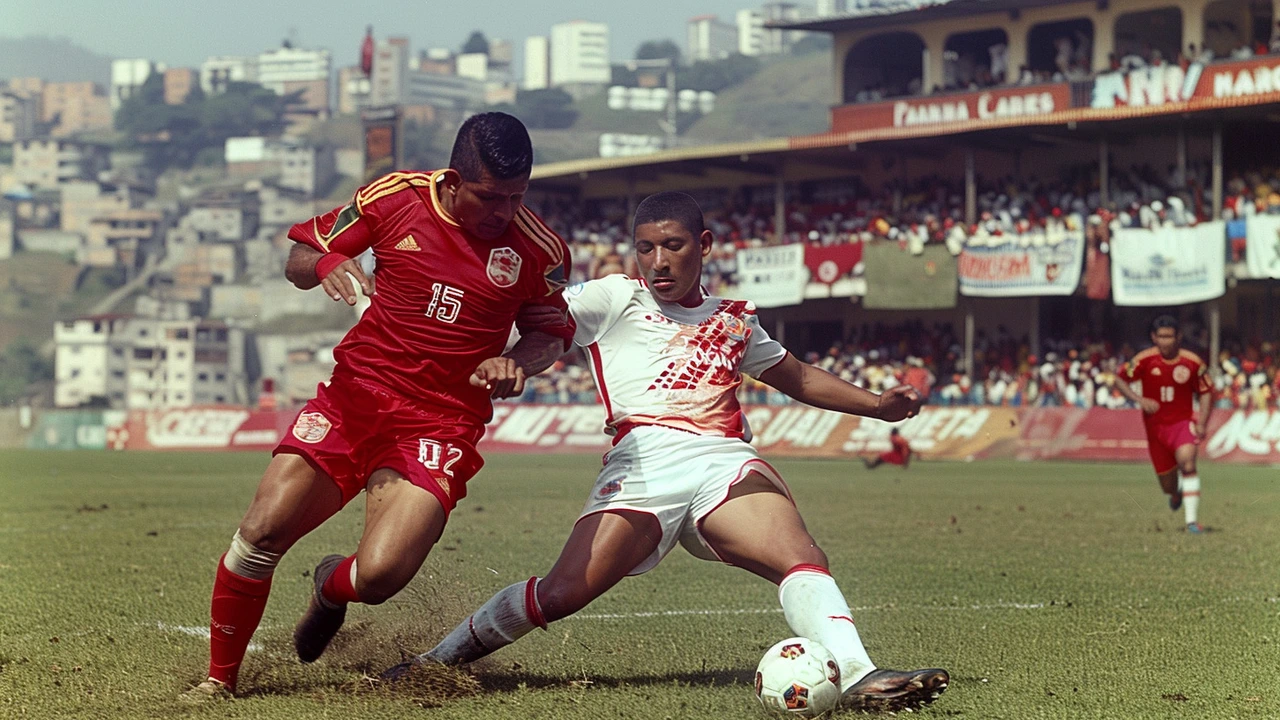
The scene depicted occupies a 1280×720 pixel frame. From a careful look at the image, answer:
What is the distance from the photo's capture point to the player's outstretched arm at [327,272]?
5465 millimetres

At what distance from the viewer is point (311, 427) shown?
5.81 m

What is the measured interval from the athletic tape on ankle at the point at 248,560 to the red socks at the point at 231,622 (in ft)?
0.08

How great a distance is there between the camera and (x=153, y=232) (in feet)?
548

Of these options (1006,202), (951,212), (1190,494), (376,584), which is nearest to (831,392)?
(376,584)

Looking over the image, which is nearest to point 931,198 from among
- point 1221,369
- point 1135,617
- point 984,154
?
point 984,154

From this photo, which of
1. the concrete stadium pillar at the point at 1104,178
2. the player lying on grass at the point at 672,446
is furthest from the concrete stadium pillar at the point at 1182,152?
the player lying on grass at the point at 672,446

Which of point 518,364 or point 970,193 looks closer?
point 518,364

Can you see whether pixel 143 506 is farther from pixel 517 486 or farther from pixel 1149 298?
pixel 1149 298

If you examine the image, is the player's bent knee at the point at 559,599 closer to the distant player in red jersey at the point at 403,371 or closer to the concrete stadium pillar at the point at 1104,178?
the distant player in red jersey at the point at 403,371

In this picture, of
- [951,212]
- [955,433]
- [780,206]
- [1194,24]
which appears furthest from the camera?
[780,206]

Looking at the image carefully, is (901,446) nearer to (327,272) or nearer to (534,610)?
(534,610)

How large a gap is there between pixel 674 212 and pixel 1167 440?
10141 mm

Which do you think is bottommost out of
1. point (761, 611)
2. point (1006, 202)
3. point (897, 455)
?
point (897, 455)

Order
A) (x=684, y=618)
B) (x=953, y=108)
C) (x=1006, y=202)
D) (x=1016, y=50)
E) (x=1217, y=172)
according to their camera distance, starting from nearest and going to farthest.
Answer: (x=684, y=618) < (x=1217, y=172) < (x=1006, y=202) < (x=1016, y=50) < (x=953, y=108)
